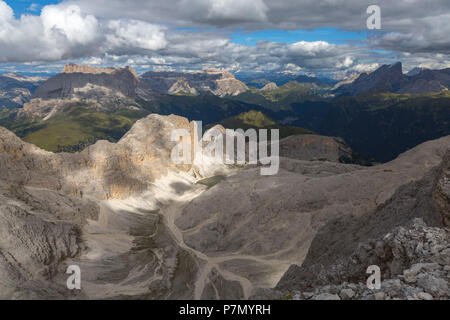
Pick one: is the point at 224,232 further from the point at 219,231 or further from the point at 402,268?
the point at 402,268

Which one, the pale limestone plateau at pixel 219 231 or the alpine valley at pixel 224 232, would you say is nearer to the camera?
the alpine valley at pixel 224 232

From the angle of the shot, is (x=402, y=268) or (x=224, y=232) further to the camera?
(x=224, y=232)

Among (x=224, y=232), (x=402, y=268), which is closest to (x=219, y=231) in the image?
(x=224, y=232)

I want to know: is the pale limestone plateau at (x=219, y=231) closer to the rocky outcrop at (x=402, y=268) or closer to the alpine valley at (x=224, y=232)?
the rocky outcrop at (x=402, y=268)

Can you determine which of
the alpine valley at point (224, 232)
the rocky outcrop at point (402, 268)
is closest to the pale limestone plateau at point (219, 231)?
the rocky outcrop at point (402, 268)

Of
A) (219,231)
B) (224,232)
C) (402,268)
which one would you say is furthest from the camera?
(219,231)

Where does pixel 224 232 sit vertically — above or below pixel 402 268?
below

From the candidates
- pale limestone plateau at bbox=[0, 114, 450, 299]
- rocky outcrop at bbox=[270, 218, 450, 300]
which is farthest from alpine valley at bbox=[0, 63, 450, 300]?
pale limestone plateau at bbox=[0, 114, 450, 299]

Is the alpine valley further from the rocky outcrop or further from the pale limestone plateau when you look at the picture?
the pale limestone plateau
